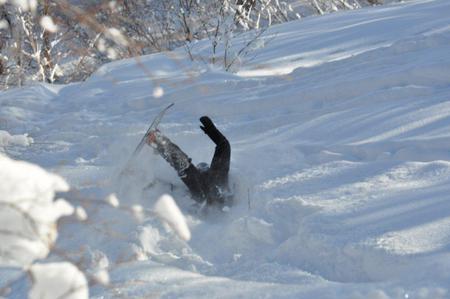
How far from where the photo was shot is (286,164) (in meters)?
3.28

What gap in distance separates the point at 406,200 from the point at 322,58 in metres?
2.90

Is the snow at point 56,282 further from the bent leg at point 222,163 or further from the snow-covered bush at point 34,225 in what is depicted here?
the bent leg at point 222,163

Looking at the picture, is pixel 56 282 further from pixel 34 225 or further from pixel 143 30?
pixel 143 30

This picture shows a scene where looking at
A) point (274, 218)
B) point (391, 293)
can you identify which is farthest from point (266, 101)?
point (391, 293)

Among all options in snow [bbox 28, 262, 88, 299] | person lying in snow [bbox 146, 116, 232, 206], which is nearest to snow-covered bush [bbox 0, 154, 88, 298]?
snow [bbox 28, 262, 88, 299]

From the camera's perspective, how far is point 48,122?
478 centimetres

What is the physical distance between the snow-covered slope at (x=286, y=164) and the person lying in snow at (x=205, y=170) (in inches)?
3.5

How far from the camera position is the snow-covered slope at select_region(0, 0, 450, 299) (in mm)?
2182

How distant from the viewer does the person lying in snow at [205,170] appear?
10.3ft

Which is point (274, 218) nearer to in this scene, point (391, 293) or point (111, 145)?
point (391, 293)

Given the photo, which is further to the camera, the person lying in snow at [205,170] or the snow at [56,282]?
the person lying in snow at [205,170]

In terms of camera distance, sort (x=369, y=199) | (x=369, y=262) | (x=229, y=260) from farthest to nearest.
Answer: (x=369, y=199), (x=229, y=260), (x=369, y=262)

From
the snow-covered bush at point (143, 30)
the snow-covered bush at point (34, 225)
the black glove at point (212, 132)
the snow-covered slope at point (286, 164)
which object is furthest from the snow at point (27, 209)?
the snow-covered bush at point (143, 30)

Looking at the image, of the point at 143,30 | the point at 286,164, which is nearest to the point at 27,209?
the point at 286,164
